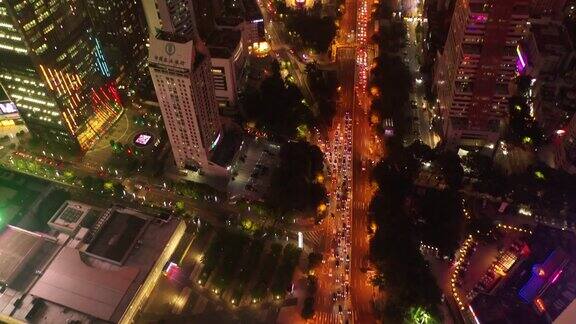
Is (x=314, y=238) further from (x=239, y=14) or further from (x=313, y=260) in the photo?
(x=239, y=14)

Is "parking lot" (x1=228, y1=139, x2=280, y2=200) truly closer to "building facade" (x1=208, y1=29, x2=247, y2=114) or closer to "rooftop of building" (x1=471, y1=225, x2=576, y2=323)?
"building facade" (x1=208, y1=29, x2=247, y2=114)

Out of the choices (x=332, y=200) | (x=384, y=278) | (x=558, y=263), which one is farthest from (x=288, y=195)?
(x=558, y=263)

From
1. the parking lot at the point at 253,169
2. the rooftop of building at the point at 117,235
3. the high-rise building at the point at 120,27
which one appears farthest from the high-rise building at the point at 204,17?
the rooftop of building at the point at 117,235

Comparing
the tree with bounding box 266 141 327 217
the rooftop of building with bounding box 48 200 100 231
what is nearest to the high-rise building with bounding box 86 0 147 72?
the rooftop of building with bounding box 48 200 100 231

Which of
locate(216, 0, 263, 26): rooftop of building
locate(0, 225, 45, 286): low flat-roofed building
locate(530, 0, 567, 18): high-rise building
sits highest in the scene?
locate(216, 0, 263, 26): rooftop of building

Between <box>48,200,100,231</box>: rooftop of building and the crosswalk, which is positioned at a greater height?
<box>48,200,100,231</box>: rooftop of building

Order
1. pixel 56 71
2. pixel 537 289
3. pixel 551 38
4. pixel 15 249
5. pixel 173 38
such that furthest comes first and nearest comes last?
pixel 551 38, pixel 56 71, pixel 15 249, pixel 173 38, pixel 537 289

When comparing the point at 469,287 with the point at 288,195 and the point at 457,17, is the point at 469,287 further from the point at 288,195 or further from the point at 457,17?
the point at 457,17

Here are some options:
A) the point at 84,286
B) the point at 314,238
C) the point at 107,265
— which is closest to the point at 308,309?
the point at 314,238
